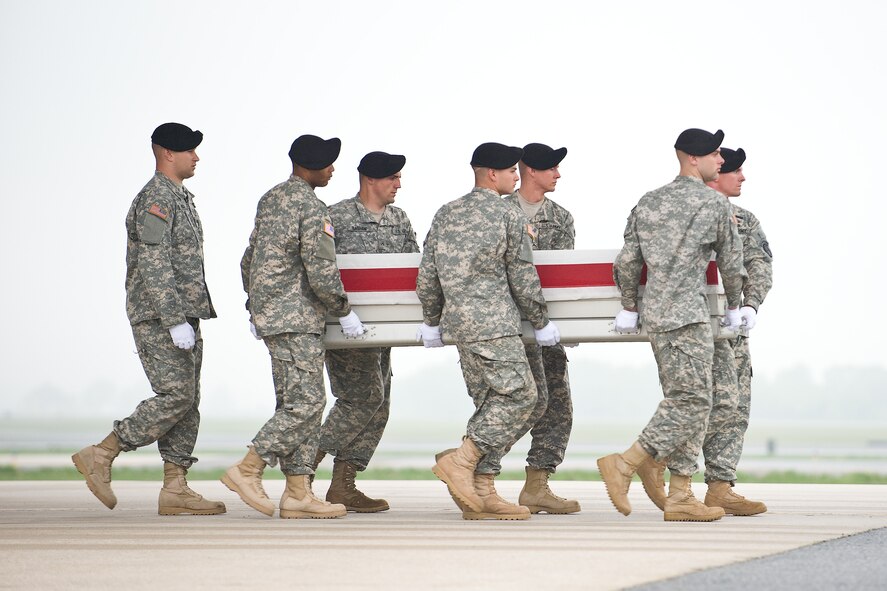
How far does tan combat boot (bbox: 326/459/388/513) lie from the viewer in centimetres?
745

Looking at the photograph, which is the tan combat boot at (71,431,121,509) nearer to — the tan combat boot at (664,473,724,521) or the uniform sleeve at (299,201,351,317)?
the uniform sleeve at (299,201,351,317)

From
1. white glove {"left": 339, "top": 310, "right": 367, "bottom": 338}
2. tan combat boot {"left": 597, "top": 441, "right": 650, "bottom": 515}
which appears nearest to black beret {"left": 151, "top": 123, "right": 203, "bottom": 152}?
white glove {"left": 339, "top": 310, "right": 367, "bottom": 338}

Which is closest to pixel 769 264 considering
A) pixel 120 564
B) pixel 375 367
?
pixel 375 367

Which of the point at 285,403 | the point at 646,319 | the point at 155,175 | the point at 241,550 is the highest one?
the point at 155,175

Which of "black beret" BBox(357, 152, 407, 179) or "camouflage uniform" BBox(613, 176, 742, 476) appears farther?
"black beret" BBox(357, 152, 407, 179)

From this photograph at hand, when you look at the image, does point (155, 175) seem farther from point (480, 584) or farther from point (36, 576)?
point (480, 584)

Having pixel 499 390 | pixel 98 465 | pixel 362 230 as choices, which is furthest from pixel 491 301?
pixel 98 465

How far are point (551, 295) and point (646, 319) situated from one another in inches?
21.7

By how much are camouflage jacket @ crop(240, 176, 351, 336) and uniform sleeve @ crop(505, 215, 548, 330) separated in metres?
0.90

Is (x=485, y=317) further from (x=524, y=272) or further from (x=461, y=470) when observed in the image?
(x=461, y=470)

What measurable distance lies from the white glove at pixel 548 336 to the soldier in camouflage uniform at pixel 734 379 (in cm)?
95

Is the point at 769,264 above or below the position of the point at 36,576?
above

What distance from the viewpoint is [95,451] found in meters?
6.73

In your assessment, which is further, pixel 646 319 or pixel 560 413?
pixel 560 413
